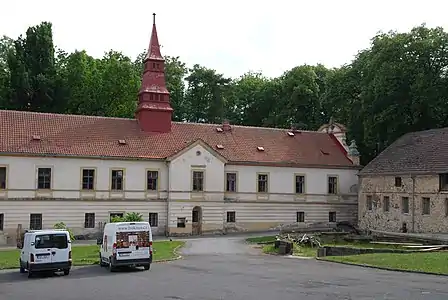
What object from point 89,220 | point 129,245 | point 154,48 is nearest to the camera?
point 129,245

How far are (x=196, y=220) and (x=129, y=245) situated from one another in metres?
22.7

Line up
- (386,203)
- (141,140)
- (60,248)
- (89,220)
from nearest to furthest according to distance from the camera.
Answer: (60,248) → (89,220) → (386,203) → (141,140)

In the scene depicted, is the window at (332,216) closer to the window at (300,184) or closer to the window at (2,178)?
the window at (300,184)

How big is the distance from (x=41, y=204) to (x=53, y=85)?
21053 millimetres

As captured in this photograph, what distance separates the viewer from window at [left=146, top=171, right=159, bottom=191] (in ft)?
156

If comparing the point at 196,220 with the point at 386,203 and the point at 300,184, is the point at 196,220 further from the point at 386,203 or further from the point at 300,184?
the point at 386,203

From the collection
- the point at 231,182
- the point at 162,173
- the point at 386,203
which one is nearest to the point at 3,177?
the point at 162,173

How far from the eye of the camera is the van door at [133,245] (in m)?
26.4

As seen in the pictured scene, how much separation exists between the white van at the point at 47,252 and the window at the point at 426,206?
26837 mm

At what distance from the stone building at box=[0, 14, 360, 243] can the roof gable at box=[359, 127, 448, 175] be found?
17.3ft

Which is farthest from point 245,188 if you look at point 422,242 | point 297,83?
point 297,83

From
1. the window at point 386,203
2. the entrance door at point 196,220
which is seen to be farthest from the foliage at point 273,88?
the entrance door at point 196,220

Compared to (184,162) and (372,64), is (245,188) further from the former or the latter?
(372,64)

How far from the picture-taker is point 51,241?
25656mm
